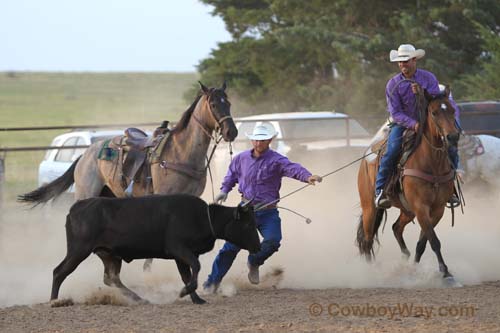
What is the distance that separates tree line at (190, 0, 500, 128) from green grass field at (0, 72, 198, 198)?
730 centimetres

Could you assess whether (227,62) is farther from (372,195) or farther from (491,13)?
(372,195)

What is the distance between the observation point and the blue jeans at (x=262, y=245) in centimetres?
913

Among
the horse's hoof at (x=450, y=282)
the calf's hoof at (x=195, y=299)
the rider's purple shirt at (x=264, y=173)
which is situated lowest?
the horse's hoof at (x=450, y=282)

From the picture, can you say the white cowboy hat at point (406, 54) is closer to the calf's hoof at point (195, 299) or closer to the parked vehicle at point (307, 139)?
the calf's hoof at point (195, 299)

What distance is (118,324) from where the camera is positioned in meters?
7.41

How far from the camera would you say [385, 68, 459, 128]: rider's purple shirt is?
32.2 ft

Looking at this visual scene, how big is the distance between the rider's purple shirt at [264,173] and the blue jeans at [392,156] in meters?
1.18

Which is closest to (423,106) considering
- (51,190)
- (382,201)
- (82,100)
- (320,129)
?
(382,201)

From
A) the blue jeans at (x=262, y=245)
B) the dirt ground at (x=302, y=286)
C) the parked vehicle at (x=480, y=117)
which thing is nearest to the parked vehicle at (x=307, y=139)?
the dirt ground at (x=302, y=286)

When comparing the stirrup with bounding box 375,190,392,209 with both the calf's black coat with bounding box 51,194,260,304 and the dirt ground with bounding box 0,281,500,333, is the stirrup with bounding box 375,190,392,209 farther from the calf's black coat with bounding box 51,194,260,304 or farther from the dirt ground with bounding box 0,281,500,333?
the calf's black coat with bounding box 51,194,260,304

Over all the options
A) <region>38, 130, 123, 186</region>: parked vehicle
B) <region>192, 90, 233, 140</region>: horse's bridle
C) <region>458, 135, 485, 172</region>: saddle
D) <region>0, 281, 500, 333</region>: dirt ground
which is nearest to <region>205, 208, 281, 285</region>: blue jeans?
→ <region>0, 281, 500, 333</region>: dirt ground

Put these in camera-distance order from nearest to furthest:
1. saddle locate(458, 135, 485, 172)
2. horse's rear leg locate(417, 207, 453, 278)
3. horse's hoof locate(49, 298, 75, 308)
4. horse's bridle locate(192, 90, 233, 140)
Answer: horse's hoof locate(49, 298, 75, 308) < horse's rear leg locate(417, 207, 453, 278) < horse's bridle locate(192, 90, 233, 140) < saddle locate(458, 135, 485, 172)

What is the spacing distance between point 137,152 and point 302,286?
257 centimetres

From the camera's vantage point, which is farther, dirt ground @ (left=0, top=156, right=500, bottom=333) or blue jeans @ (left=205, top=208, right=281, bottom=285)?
blue jeans @ (left=205, top=208, right=281, bottom=285)
